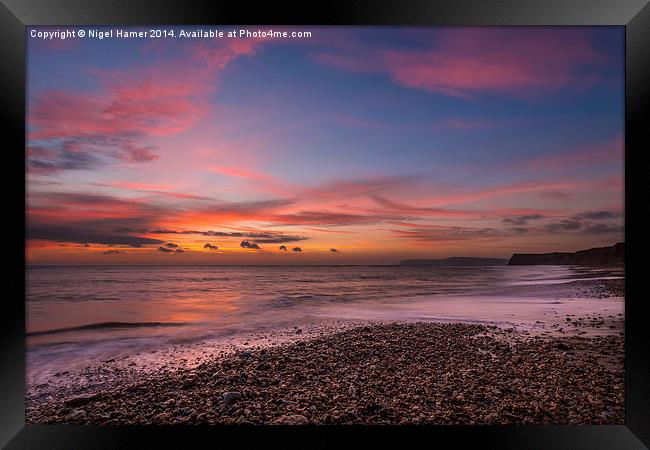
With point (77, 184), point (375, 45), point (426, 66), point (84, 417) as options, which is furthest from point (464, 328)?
point (77, 184)

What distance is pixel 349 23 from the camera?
2.37 metres

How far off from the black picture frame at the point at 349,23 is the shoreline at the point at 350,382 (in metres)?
0.10

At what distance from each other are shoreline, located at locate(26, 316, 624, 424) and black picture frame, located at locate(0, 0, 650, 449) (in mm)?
97

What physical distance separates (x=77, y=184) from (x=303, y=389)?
11.2ft

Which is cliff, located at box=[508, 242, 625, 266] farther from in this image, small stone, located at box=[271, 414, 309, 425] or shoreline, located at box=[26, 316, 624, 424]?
small stone, located at box=[271, 414, 309, 425]

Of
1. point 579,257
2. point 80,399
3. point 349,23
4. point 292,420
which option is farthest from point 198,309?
point 579,257

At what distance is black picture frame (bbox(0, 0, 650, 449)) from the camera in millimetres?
2324

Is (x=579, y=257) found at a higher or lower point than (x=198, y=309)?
higher

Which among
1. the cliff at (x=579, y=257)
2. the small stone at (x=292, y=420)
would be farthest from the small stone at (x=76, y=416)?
the cliff at (x=579, y=257)

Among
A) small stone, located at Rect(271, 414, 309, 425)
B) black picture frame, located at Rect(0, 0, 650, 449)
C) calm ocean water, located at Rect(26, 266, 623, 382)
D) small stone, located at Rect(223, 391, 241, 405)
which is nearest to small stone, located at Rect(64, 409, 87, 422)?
black picture frame, located at Rect(0, 0, 650, 449)

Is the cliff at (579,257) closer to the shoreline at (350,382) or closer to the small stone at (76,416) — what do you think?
the shoreline at (350,382)

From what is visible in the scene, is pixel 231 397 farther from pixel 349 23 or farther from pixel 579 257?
pixel 579 257

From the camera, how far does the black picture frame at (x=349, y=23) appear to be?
7.63 feet

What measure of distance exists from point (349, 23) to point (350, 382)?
2.96m
